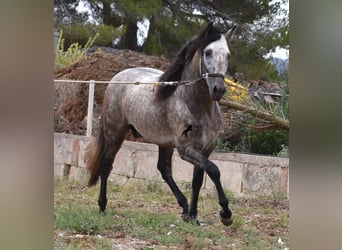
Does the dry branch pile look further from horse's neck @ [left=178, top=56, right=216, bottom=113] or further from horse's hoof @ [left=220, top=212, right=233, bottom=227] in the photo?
horse's hoof @ [left=220, top=212, right=233, bottom=227]

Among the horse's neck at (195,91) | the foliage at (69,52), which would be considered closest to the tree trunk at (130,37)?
the foliage at (69,52)

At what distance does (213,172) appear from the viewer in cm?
222

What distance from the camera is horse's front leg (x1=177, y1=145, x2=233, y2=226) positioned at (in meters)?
2.22

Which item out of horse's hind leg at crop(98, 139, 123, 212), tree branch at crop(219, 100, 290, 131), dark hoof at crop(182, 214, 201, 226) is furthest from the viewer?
horse's hind leg at crop(98, 139, 123, 212)

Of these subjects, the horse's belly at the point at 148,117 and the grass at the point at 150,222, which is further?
the horse's belly at the point at 148,117

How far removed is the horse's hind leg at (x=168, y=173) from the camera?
7.55 feet

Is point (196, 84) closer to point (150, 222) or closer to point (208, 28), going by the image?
point (208, 28)

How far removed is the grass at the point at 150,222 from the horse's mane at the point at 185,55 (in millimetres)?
459

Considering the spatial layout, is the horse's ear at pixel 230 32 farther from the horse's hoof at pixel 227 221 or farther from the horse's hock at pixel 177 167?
the horse's hoof at pixel 227 221

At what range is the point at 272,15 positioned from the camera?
2.18 metres

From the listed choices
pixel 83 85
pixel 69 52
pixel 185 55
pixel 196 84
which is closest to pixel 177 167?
pixel 196 84

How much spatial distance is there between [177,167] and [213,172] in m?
A: 0.18

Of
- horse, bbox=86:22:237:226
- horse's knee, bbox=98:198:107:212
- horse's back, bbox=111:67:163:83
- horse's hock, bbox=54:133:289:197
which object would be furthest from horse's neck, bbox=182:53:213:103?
horse's knee, bbox=98:198:107:212

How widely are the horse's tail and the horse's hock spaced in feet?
0.10
